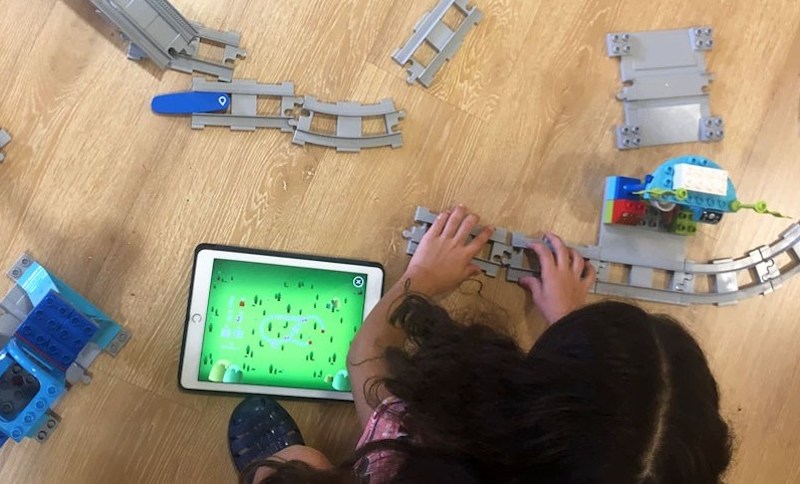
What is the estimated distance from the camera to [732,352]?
102 centimetres

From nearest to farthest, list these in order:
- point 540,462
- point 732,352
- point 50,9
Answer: point 540,462, point 50,9, point 732,352

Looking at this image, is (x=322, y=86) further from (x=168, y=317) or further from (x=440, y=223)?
(x=168, y=317)

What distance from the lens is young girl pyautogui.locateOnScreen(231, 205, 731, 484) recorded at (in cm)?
58

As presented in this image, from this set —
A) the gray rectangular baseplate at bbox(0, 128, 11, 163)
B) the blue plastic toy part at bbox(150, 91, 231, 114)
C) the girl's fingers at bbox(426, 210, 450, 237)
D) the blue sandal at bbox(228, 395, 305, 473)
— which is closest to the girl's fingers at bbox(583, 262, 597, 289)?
the girl's fingers at bbox(426, 210, 450, 237)

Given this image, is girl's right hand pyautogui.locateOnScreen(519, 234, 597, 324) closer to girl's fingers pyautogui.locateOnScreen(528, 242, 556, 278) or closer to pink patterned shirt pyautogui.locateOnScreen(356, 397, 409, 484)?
girl's fingers pyautogui.locateOnScreen(528, 242, 556, 278)

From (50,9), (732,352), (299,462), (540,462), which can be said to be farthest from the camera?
(732,352)

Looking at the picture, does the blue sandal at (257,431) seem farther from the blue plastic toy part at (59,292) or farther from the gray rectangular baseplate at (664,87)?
the gray rectangular baseplate at (664,87)

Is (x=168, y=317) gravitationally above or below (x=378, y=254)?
below

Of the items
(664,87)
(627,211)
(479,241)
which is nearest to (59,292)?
(479,241)

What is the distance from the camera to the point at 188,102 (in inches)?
36.3

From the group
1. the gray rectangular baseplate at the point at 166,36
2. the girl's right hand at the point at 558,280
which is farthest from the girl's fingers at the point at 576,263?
the gray rectangular baseplate at the point at 166,36

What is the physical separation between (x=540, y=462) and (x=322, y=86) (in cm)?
60

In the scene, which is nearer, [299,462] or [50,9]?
[299,462]

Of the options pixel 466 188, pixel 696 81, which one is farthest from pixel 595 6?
pixel 466 188
